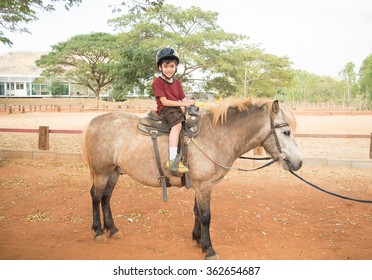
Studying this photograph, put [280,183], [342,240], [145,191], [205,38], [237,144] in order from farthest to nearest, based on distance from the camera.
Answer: [205,38] < [280,183] < [145,191] < [342,240] < [237,144]

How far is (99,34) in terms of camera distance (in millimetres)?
43781

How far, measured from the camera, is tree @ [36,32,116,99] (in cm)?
4159

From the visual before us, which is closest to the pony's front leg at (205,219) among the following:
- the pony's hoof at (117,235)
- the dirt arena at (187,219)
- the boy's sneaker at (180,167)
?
the dirt arena at (187,219)

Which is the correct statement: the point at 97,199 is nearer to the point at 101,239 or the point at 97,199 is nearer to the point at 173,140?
the point at 101,239

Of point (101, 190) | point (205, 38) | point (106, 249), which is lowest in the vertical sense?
point (106, 249)

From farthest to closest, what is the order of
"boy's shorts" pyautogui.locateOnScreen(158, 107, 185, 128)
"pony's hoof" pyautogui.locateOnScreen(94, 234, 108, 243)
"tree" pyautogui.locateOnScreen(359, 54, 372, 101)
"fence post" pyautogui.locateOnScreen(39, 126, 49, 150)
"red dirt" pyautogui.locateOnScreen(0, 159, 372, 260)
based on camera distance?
"tree" pyautogui.locateOnScreen(359, 54, 372, 101), "fence post" pyautogui.locateOnScreen(39, 126, 49, 150), "pony's hoof" pyautogui.locateOnScreen(94, 234, 108, 243), "red dirt" pyautogui.locateOnScreen(0, 159, 372, 260), "boy's shorts" pyautogui.locateOnScreen(158, 107, 185, 128)

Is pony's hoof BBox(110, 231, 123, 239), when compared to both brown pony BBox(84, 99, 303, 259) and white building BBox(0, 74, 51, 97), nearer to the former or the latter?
brown pony BBox(84, 99, 303, 259)

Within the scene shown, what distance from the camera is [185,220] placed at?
5.23 metres

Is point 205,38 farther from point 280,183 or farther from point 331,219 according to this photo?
point 331,219

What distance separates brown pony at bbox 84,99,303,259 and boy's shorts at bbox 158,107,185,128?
12.7 inches

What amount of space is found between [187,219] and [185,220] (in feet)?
0.19

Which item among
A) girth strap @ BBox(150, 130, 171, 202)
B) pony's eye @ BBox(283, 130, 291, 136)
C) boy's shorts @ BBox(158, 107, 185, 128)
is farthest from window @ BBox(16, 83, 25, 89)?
pony's eye @ BBox(283, 130, 291, 136)
